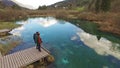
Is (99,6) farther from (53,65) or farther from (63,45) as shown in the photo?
(53,65)

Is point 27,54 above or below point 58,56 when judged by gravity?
above

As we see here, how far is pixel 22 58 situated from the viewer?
14.4 metres

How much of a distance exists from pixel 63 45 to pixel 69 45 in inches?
41.8

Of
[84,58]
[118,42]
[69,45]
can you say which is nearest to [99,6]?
[118,42]

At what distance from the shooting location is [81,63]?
16.0m

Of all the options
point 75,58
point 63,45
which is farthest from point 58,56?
point 63,45

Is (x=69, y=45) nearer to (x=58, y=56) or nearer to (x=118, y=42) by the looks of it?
(x=58, y=56)

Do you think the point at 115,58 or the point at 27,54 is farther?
the point at 115,58

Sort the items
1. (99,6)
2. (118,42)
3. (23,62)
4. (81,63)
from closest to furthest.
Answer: (23,62), (81,63), (118,42), (99,6)

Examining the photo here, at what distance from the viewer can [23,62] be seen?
13445 millimetres

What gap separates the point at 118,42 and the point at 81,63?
12.1m

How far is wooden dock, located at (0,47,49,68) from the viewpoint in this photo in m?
13.0

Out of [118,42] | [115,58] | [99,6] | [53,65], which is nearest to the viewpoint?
[53,65]

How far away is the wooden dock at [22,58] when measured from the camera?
13000mm
